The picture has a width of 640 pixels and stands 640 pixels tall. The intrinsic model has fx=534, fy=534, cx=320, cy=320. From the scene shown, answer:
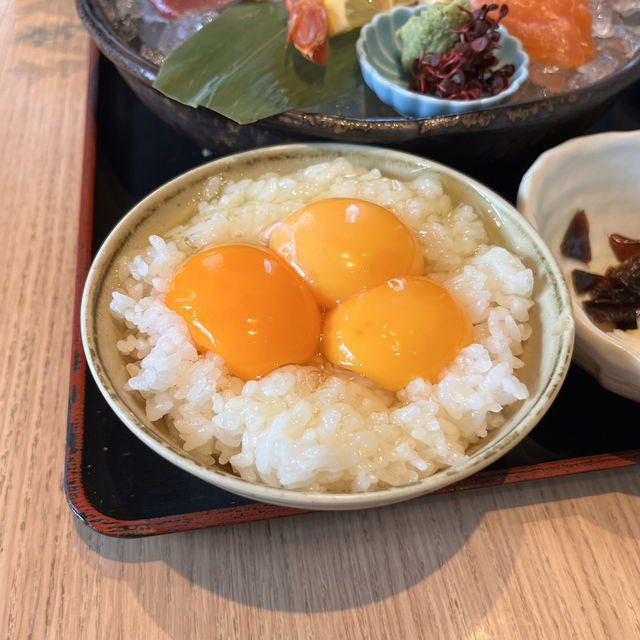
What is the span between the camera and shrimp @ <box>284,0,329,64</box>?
184 centimetres

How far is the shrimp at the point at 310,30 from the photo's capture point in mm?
1839

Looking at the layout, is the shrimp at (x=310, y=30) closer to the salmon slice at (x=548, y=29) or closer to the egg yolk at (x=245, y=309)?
the salmon slice at (x=548, y=29)

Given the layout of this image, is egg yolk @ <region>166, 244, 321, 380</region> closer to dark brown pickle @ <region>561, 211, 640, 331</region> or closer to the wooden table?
the wooden table

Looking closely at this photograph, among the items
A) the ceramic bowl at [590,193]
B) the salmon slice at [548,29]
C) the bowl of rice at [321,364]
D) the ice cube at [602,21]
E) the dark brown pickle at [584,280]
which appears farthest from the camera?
the ice cube at [602,21]

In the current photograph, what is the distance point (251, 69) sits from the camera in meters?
1.82

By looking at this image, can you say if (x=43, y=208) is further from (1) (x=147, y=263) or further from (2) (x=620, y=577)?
(2) (x=620, y=577)

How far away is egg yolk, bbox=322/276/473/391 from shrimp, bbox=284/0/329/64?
1.00 metres

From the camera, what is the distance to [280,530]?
1.31m

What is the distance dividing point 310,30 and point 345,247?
0.95m

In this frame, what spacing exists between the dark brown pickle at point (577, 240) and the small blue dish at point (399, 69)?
1.55 ft

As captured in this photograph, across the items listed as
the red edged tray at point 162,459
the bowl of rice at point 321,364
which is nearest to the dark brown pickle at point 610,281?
the red edged tray at point 162,459

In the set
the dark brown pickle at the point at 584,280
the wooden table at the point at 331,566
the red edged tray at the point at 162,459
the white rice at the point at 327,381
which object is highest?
the white rice at the point at 327,381

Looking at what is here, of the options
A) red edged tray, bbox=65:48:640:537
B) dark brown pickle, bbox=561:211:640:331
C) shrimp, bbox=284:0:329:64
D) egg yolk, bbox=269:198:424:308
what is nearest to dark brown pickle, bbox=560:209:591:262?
dark brown pickle, bbox=561:211:640:331

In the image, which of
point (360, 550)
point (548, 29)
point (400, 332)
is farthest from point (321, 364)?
point (548, 29)
